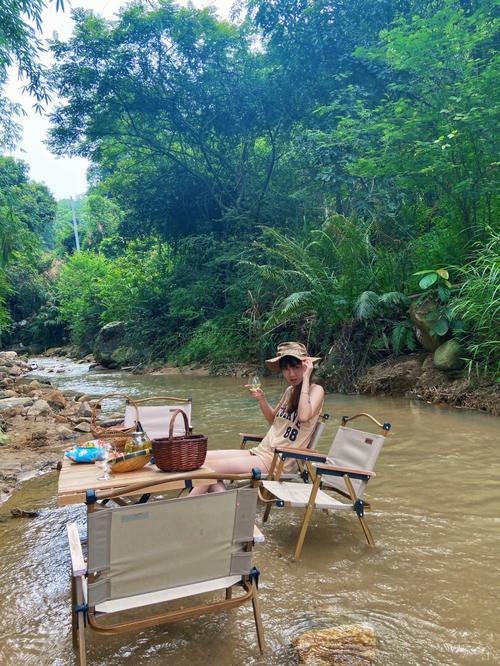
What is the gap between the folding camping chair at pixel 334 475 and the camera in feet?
10.3

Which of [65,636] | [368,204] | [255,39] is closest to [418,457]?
[65,636]

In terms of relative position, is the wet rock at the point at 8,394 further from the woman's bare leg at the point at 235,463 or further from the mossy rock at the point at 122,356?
the woman's bare leg at the point at 235,463

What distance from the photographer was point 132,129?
19.0 meters

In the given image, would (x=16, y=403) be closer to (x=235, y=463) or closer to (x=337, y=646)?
(x=235, y=463)

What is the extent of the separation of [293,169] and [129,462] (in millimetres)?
16473

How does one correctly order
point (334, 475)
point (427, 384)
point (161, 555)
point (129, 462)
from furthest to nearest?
point (427, 384)
point (334, 475)
point (129, 462)
point (161, 555)

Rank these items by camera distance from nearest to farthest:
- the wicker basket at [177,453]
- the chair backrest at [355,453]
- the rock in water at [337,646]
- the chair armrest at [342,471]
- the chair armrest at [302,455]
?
the rock in water at [337,646]
the wicker basket at [177,453]
the chair armrest at [342,471]
the chair armrest at [302,455]
the chair backrest at [355,453]

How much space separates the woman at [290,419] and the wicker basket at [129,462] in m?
0.81

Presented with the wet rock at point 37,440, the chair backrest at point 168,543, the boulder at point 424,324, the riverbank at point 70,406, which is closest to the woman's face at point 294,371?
the chair backrest at point 168,543

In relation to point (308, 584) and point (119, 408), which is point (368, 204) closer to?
point (119, 408)

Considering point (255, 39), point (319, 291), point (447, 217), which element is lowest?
point (319, 291)

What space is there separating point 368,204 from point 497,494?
10291 millimetres

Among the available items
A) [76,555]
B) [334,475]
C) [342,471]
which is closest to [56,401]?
[334,475]

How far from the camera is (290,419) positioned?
387 cm
